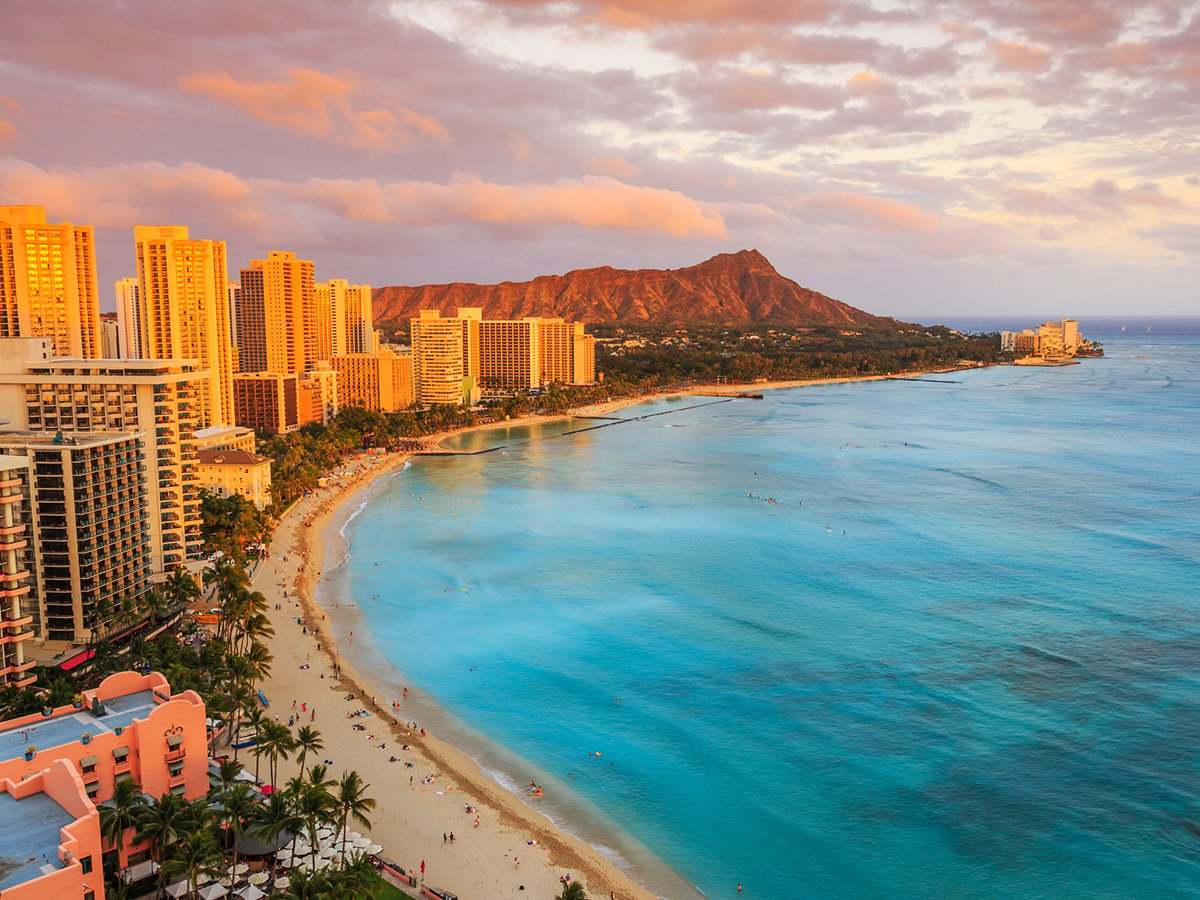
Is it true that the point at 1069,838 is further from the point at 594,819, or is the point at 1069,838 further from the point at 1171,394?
the point at 1171,394

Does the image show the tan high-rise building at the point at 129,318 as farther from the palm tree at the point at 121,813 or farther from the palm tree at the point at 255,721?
the palm tree at the point at 121,813

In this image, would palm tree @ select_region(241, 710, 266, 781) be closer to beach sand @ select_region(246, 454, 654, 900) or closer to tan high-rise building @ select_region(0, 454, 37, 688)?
beach sand @ select_region(246, 454, 654, 900)

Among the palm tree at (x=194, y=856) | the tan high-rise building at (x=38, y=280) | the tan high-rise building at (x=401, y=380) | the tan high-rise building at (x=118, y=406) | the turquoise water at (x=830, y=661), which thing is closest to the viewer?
the palm tree at (x=194, y=856)

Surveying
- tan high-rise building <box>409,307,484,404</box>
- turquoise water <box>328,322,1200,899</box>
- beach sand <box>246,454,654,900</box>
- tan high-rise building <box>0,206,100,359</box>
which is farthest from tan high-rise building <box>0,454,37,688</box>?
tan high-rise building <box>409,307,484,404</box>

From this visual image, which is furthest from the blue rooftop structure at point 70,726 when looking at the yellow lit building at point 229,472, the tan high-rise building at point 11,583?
the yellow lit building at point 229,472

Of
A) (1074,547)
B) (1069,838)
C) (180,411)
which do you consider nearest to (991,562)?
(1074,547)

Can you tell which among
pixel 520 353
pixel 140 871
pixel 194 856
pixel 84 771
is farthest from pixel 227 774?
pixel 520 353
